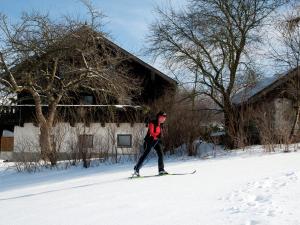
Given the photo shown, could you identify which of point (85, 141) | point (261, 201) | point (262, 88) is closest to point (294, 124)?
point (262, 88)

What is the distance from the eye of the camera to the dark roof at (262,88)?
2418cm

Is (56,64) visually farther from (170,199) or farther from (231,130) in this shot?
(170,199)

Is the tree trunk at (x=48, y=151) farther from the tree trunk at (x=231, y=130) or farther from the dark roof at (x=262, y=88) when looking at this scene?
the dark roof at (x=262, y=88)

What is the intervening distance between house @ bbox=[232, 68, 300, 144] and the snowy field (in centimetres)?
486

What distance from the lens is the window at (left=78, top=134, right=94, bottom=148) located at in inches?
700

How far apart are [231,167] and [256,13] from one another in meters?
11.8

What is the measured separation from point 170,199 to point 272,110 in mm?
13073

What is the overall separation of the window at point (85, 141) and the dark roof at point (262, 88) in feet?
28.7

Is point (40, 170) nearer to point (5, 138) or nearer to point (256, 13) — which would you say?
point (256, 13)

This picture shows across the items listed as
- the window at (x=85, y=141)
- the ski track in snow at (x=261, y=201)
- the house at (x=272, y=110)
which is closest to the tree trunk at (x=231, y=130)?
the house at (x=272, y=110)

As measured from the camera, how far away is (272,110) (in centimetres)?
2058

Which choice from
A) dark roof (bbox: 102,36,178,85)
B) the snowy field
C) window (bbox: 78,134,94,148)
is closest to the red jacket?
the snowy field

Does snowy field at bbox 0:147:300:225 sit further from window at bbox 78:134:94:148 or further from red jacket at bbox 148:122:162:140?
window at bbox 78:134:94:148

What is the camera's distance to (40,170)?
1773 cm
